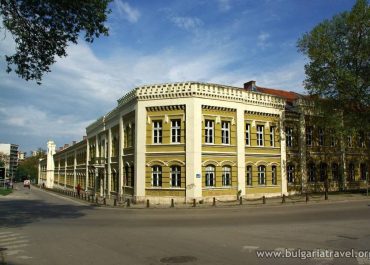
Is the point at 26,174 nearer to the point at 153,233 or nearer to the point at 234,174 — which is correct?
the point at 234,174

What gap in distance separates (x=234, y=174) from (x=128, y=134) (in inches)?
428

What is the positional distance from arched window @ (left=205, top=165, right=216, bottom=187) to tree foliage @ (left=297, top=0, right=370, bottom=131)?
12281mm

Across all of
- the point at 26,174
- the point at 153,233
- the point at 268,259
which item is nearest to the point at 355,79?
the point at 153,233

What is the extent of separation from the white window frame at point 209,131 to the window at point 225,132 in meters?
1.03

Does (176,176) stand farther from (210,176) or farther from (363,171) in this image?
(363,171)

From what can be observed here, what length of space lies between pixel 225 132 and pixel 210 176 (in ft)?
13.7

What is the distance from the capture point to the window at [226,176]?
32500 mm

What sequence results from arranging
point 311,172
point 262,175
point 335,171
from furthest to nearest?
point 335,171, point 311,172, point 262,175

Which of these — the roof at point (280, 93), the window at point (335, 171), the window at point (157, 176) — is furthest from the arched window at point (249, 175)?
the roof at point (280, 93)

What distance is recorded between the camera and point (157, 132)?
3269 centimetres

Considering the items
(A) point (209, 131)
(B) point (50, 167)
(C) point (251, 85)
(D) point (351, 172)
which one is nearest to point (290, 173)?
(D) point (351, 172)

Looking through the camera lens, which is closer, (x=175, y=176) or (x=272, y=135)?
(x=175, y=176)

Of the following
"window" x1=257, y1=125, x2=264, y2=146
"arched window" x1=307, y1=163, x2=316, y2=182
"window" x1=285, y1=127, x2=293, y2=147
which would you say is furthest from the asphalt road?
"arched window" x1=307, y1=163, x2=316, y2=182

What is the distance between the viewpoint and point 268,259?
9.56m
